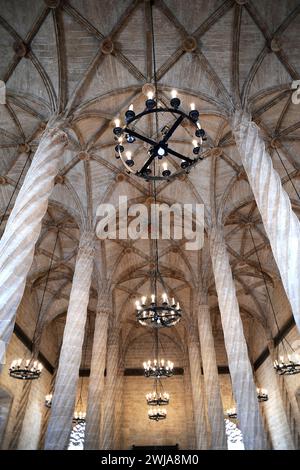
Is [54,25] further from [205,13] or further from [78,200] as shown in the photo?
[78,200]

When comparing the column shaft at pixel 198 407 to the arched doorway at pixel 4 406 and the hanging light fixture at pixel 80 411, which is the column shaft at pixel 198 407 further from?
the arched doorway at pixel 4 406

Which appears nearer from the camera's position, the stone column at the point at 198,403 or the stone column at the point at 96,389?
the stone column at the point at 96,389

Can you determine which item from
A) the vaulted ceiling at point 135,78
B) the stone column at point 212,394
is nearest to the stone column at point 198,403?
the stone column at point 212,394

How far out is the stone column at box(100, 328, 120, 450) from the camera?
14.8 m

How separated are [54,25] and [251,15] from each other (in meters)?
5.75

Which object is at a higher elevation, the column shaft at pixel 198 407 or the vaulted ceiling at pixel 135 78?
the vaulted ceiling at pixel 135 78

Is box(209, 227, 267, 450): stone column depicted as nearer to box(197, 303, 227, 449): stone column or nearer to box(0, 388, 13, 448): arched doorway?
box(197, 303, 227, 449): stone column

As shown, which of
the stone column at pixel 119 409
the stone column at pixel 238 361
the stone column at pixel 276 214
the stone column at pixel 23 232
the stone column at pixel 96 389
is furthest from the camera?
the stone column at pixel 119 409

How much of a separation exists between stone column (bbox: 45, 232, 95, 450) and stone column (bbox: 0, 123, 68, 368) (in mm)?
4413

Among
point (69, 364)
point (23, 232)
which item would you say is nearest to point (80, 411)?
point (69, 364)

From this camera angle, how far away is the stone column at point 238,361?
7.84 metres

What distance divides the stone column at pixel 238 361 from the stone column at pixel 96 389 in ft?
19.0

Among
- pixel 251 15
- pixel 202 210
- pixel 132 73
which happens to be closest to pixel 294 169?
pixel 202 210

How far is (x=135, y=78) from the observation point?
35.4 feet
